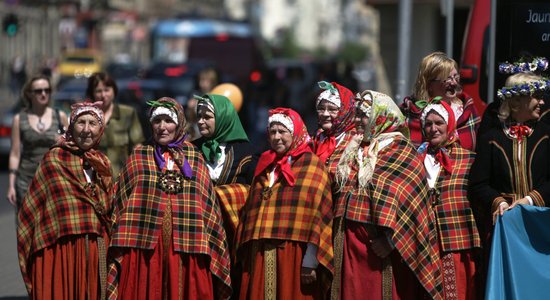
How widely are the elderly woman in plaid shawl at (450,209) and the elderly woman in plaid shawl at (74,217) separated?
78.9 inches

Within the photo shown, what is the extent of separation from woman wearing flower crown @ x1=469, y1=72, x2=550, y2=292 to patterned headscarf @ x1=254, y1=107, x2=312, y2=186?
1.01 m

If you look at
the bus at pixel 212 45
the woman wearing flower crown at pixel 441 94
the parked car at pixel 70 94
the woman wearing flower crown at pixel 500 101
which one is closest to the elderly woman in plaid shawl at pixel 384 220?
the woman wearing flower crown at pixel 500 101

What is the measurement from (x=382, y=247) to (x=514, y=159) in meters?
0.91

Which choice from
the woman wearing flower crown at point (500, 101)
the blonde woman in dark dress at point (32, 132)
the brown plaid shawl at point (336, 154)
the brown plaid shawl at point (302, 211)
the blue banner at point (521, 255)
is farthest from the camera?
the blonde woman in dark dress at point (32, 132)

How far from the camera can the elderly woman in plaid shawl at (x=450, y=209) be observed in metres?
7.15

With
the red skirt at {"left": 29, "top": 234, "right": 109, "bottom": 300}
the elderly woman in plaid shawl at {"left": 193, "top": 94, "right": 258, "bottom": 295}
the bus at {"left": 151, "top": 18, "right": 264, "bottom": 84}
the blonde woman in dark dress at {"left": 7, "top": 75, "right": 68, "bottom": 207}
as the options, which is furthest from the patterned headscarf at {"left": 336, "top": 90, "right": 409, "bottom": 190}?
the bus at {"left": 151, "top": 18, "right": 264, "bottom": 84}

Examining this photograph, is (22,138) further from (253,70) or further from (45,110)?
(253,70)

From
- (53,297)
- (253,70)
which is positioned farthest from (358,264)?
(253,70)

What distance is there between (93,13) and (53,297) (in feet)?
218

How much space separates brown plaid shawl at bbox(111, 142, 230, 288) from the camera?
286 inches

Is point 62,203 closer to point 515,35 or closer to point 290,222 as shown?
point 290,222

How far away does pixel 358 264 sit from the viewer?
7055 mm

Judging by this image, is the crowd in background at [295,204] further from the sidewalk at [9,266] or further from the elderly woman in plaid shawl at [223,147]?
the sidewalk at [9,266]

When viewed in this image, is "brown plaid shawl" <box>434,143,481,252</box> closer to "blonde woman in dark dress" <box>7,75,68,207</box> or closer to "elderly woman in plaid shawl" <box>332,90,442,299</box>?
"elderly woman in plaid shawl" <box>332,90,442,299</box>
